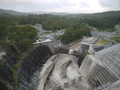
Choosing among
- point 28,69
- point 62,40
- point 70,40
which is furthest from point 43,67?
point 70,40

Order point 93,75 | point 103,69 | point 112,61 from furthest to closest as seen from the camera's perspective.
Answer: point 93,75
point 103,69
point 112,61

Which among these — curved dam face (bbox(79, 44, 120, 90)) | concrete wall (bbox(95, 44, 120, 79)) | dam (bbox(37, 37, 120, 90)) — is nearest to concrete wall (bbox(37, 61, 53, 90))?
dam (bbox(37, 37, 120, 90))

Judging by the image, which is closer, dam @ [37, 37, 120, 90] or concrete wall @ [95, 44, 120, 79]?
concrete wall @ [95, 44, 120, 79]

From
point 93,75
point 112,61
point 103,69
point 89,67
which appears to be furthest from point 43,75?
point 112,61

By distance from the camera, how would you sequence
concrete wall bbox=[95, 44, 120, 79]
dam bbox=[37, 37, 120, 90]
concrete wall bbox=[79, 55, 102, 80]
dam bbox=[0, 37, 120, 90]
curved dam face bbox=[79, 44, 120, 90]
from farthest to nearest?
1. concrete wall bbox=[79, 55, 102, 80]
2. dam bbox=[37, 37, 120, 90]
3. concrete wall bbox=[95, 44, 120, 79]
4. curved dam face bbox=[79, 44, 120, 90]
5. dam bbox=[0, 37, 120, 90]

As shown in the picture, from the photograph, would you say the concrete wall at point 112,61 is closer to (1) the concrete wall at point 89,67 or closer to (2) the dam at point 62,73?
(2) the dam at point 62,73

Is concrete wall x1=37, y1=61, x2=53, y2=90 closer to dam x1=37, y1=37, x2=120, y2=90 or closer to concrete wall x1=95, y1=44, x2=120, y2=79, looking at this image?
dam x1=37, y1=37, x2=120, y2=90

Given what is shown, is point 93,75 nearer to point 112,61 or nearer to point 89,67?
point 89,67

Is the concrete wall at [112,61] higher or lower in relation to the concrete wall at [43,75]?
higher

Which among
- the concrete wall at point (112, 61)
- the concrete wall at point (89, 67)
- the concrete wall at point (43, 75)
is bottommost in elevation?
the concrete wall at point (43, 75)

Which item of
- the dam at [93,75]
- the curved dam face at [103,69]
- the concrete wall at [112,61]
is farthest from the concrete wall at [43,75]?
the concrete wall at [112,61]

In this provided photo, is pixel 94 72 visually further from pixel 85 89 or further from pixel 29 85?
pixel 29 85

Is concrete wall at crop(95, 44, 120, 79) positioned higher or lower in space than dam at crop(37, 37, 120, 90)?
higher
